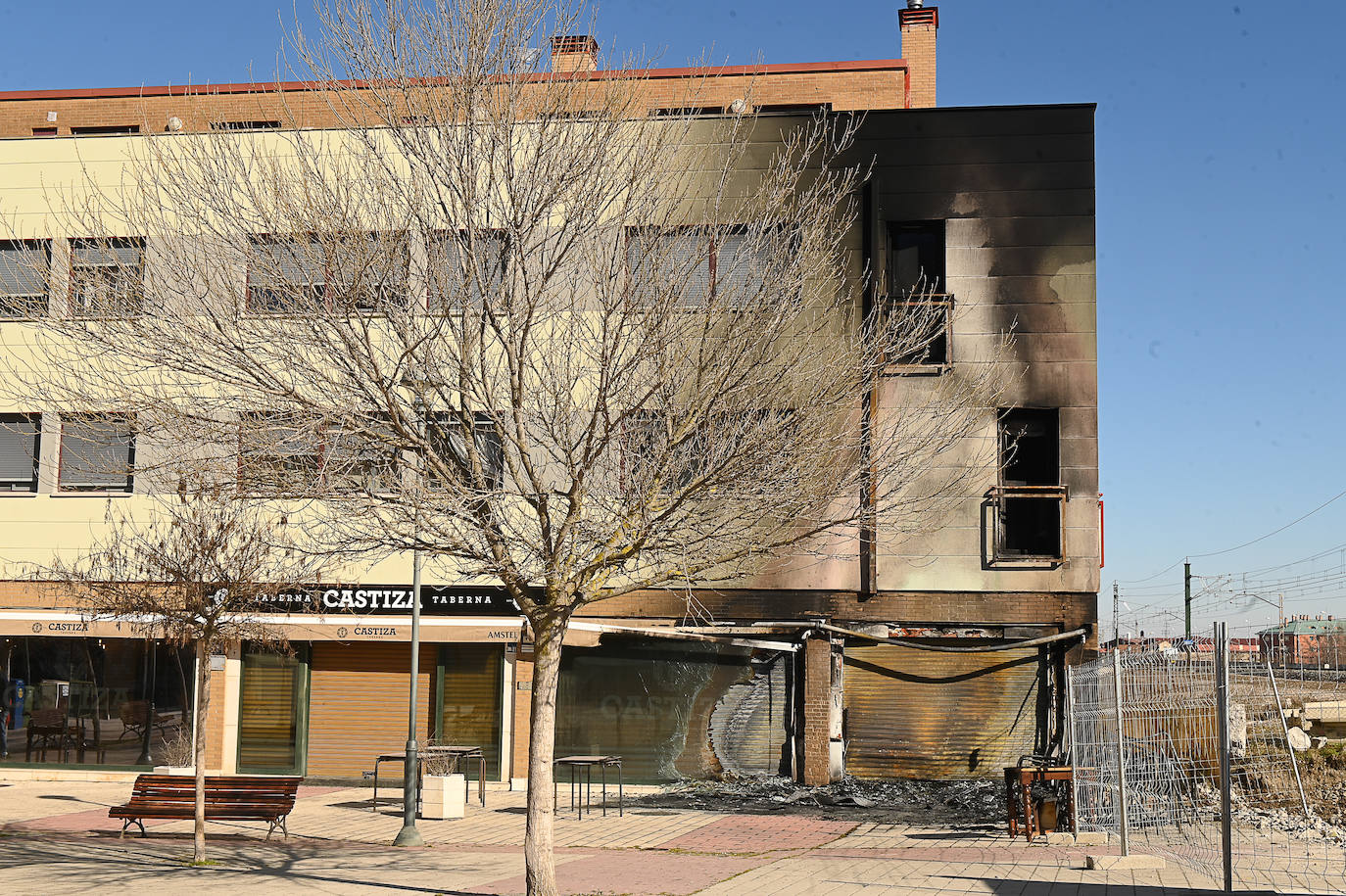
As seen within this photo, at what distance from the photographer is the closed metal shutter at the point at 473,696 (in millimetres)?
22125

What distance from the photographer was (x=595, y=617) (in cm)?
2178

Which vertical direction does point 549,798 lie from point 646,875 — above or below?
above

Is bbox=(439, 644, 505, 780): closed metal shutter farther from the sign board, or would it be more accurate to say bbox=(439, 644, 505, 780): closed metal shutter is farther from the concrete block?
the concrete block

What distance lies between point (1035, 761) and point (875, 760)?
4.78m

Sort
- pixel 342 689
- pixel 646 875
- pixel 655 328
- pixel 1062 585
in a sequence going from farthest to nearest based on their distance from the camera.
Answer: pixel 342 689
pixel 1062 585
pixel 646 875
pixel 655 328

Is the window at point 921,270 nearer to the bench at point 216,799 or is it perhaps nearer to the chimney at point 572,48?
the chimney at point 572,48

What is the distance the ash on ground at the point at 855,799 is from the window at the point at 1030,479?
393cm

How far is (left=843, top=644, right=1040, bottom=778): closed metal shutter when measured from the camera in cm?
2091

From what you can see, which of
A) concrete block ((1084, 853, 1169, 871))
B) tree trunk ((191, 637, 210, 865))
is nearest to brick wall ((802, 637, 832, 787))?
concrete block ((1084, 853, 1169, 871))

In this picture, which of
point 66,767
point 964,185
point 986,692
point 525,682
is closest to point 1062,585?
point 986,692

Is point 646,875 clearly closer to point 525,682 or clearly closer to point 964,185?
point 525,682

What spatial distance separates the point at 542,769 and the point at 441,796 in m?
7.60

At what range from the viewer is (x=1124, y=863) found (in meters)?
12.8

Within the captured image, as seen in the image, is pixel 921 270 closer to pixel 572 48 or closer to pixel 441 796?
pixel 572 48
